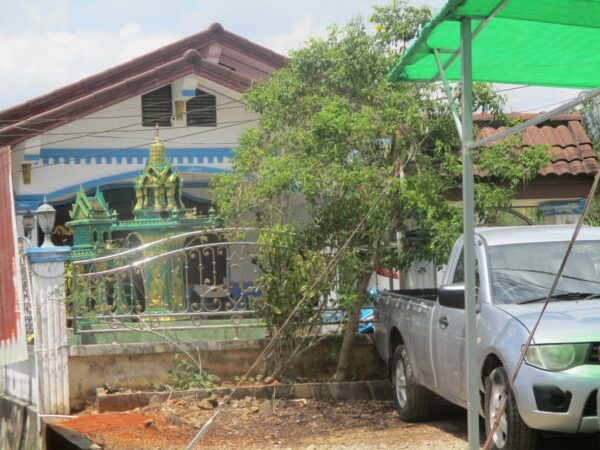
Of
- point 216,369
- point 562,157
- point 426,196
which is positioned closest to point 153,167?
point 216,369

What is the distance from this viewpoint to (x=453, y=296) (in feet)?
23.9

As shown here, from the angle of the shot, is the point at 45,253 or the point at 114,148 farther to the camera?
the point at 114,148

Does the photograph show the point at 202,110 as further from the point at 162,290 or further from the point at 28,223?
the point at 162,290

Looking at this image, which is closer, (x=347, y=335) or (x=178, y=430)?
(x=178, y=430)

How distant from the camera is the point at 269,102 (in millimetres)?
11078

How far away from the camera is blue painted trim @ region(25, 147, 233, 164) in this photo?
18156 millimetres

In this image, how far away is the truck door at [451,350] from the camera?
771 cm

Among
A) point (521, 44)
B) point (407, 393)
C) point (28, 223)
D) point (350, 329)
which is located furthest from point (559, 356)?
point (28, 223)

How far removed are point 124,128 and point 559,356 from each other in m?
13.3

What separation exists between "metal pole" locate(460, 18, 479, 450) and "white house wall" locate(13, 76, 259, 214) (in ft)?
39.6

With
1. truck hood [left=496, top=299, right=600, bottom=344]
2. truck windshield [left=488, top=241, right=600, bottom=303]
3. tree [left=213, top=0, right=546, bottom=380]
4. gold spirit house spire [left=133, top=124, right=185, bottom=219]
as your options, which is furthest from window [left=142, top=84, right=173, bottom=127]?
truck hood [left=496, top=299, right=600, bottom=344]

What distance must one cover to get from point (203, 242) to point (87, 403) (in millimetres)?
2171

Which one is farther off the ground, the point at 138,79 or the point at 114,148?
the point at 138,79

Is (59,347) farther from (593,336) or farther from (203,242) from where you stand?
(593,336)
